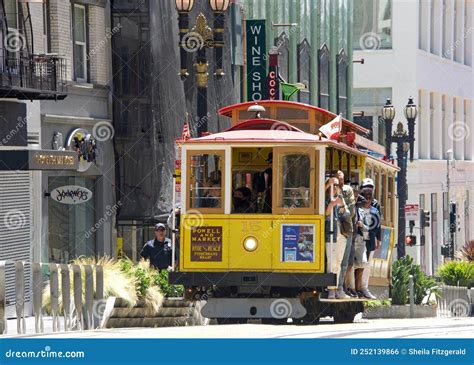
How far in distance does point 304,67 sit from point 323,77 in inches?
111

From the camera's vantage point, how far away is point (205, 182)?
75.2 feet

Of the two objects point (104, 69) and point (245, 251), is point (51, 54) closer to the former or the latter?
point (104, 69)

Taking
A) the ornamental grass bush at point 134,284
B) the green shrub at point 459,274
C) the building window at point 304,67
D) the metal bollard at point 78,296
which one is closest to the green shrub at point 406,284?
the green shrub at point 459,274

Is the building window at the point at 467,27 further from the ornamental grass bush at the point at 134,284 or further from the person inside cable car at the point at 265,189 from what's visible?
the person inside cable car at the point at 265,189

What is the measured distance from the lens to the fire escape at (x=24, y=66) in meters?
28.5

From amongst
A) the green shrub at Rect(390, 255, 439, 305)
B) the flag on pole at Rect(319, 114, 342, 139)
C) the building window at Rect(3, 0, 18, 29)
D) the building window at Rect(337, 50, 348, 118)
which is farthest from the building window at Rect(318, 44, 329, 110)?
the flag on pole at Rect(319, 114, 342, 139)

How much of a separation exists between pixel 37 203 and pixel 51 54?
304 cm

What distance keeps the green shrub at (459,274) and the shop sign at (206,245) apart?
15510 millimetres

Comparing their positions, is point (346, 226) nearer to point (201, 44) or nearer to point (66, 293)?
point (66, 293)

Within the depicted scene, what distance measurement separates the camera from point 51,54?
29.6 meters

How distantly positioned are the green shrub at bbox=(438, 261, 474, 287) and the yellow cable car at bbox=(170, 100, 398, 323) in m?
14.6

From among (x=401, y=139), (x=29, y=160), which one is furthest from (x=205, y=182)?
(x=401, y=139)

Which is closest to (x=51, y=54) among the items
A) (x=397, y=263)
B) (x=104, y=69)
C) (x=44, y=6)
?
(x=44, y=6)
